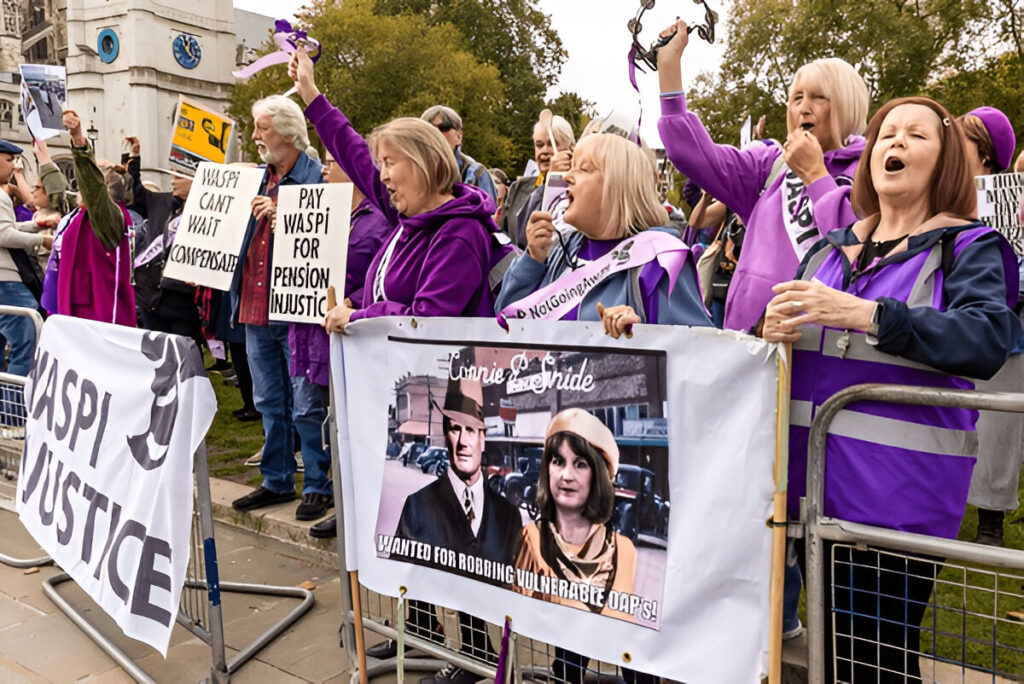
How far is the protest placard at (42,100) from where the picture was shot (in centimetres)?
617

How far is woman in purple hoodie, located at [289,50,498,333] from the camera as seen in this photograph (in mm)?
3258

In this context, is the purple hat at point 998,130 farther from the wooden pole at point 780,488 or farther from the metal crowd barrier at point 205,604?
the metal crowd barrier at point 205,604

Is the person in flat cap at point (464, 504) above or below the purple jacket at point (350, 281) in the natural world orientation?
below

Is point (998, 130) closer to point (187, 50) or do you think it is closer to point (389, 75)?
point (389, 75)

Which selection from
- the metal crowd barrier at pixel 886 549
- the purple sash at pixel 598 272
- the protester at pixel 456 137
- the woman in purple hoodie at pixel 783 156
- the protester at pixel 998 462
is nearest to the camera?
the metal crowd barrier at pixel 886 549

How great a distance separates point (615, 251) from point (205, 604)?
250 cm

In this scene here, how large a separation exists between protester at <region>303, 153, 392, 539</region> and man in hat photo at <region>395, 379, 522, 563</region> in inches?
72.0

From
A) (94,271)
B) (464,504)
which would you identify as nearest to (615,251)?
(464,504)

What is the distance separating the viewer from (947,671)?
2.67 metres

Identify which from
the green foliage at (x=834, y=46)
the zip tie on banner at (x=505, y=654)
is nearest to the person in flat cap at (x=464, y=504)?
the zip tie on banner at (x=505, y=654)

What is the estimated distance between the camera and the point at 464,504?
108 inches

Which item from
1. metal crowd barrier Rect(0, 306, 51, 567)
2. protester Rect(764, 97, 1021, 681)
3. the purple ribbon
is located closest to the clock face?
metal crowd barrier Rect(0, 306, 51, 567)

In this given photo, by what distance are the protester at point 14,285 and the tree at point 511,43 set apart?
33.5 metres

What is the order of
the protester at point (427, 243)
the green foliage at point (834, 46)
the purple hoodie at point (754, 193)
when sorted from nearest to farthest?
the purple hoodie at point (754, 193) < the protester at point (427, 243) < the green foliage at point (834, 46)
